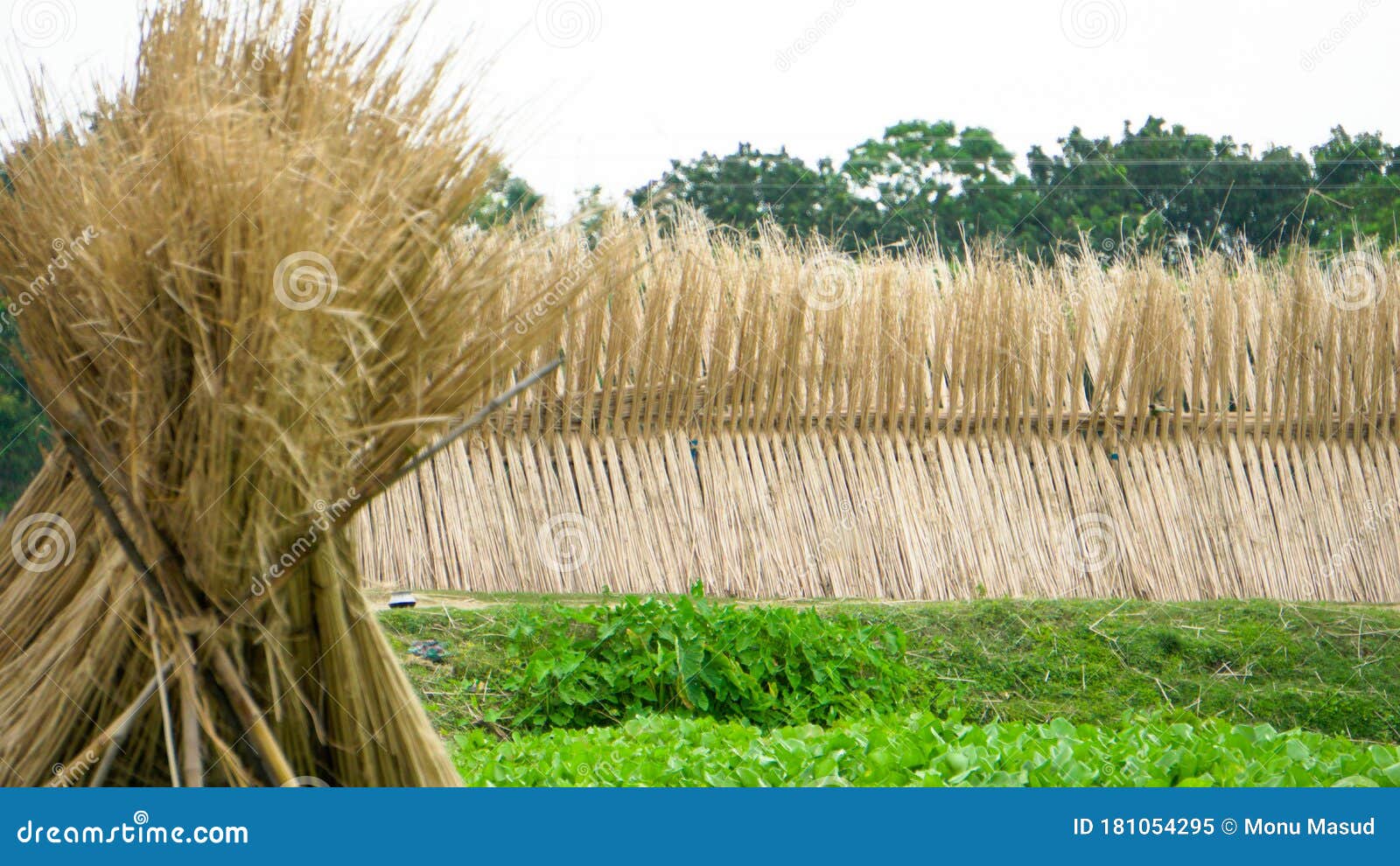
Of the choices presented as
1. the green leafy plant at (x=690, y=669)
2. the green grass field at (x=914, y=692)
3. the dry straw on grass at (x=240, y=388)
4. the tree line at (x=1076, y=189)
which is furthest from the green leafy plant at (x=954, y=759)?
the tree line at (x=1076, y=189)

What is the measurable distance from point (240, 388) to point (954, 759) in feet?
5.53

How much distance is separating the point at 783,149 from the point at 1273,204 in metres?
8.48

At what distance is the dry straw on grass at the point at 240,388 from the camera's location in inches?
53.3

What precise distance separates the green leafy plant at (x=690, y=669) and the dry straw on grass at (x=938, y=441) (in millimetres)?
1480

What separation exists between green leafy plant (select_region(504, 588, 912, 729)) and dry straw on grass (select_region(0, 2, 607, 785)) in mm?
2626

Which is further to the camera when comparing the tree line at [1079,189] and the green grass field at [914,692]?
the tree line at [1079,189]

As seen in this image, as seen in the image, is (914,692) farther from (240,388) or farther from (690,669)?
(240,388)

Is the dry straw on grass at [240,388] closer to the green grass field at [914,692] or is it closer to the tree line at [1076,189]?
the green grass field at [914,692]

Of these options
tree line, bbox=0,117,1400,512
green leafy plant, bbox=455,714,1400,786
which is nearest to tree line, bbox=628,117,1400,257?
tree line, bbox=0,117,1400,512

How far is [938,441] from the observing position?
6559 millimetres

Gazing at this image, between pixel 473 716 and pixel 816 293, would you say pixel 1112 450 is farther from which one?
pixel 473 716

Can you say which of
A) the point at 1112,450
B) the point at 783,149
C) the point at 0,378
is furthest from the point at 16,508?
the point at 783,149

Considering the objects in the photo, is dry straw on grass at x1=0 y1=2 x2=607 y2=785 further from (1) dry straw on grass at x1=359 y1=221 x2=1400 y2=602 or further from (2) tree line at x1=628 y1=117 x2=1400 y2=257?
(2) tree line at x1=628 y1=117 x2=1400 y2=257

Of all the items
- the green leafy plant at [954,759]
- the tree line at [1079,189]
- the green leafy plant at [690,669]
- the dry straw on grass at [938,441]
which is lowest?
the green leafy plant at [954,759]
